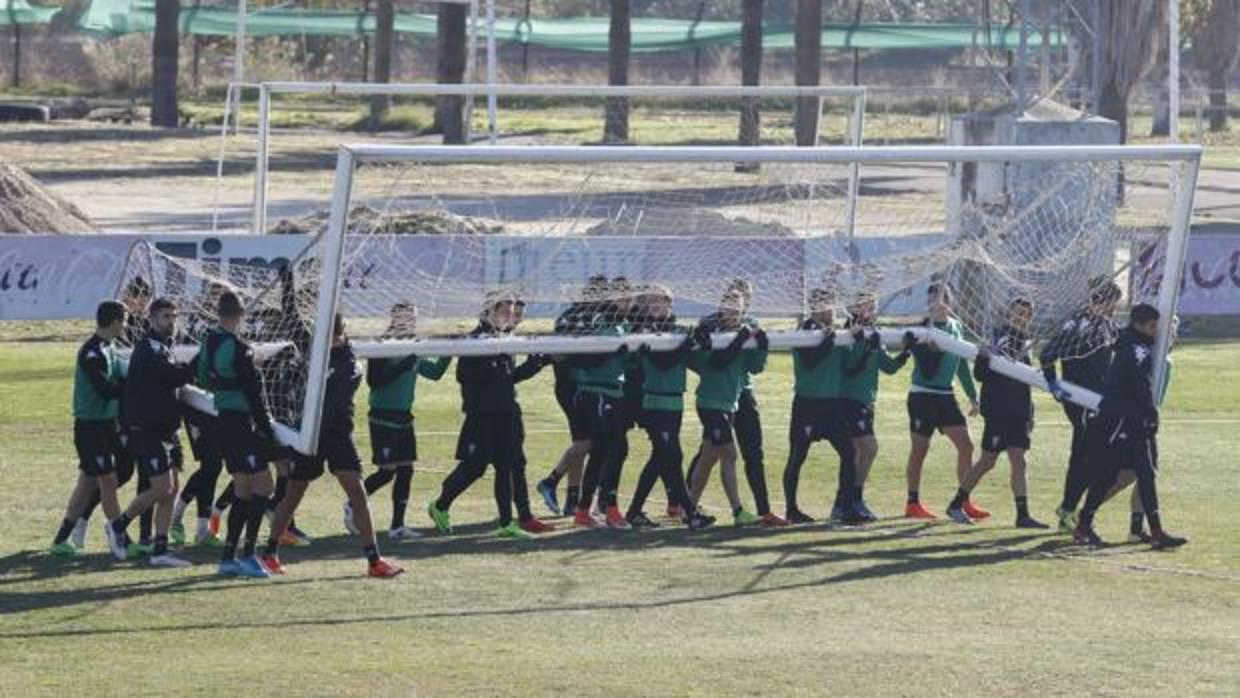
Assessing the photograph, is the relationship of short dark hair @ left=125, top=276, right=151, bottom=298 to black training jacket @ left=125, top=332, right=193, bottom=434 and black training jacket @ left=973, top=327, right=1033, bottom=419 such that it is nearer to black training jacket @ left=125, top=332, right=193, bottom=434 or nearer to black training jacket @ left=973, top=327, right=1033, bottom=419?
black training jacket @ left=125, top=332, right=193, bottom=434

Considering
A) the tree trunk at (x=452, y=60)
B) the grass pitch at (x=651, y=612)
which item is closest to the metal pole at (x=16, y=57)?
the tree trunk at (x=452, y=60)

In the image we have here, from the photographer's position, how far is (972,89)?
44.2 metres

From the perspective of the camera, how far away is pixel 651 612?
14.9 metres

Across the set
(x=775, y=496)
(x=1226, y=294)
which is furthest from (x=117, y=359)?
(x=1226, y=294)

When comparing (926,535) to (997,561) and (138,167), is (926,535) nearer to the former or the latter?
(997,561)

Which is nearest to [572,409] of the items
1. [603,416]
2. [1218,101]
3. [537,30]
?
[603,416]

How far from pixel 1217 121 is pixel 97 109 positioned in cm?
3304

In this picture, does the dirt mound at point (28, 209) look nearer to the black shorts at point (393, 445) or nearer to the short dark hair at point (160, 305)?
the black shorts at point (393, 445)

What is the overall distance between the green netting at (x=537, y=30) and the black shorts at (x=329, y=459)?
174 ft

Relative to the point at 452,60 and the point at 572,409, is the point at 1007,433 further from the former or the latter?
the point at 452,60

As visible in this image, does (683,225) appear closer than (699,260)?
No

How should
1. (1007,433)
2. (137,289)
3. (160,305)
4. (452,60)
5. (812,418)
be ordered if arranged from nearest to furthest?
(160,305) → (137,289) → (1007,433) → (812,418) → (452,60)

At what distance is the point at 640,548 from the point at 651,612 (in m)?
2.41

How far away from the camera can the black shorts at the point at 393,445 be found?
17594 millimetres
